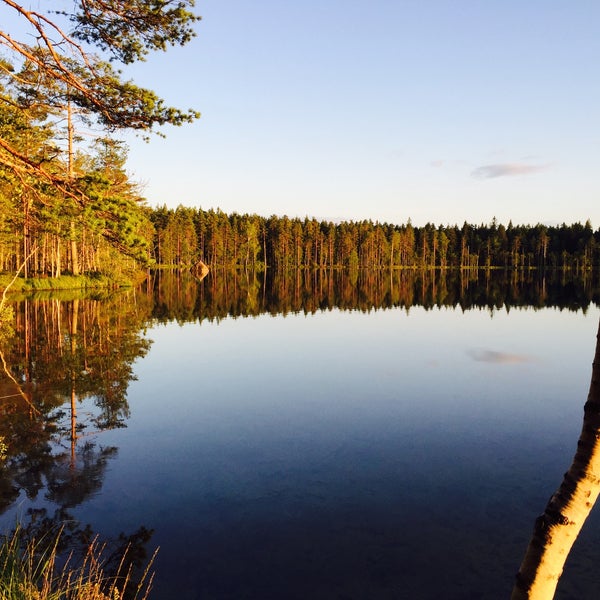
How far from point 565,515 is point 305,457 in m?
8.81

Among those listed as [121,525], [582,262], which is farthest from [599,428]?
[582,262]

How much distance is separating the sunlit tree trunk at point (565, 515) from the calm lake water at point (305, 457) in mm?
4429

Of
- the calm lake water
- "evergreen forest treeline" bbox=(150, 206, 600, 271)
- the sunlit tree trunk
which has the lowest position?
the calm lake water

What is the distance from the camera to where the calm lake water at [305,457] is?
6930 mm

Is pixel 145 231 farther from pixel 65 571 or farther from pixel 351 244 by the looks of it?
pixel 351 244

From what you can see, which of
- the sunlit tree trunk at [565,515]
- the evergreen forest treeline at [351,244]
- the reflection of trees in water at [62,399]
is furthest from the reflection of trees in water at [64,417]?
the evergreen forest treeline at [351,244]

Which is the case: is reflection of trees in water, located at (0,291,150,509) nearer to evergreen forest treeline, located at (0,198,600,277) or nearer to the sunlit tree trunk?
the sunlit tree trunk

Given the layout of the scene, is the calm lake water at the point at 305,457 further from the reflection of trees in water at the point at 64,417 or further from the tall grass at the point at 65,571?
the tall grass at the point at 65,571

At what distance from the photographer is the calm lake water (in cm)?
693

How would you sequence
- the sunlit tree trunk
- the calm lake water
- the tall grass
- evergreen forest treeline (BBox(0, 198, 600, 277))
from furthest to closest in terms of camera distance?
evergreen forest treeline (BBox(0, 198, 600, 277)) → the calm lake water → the tall grass → the sunlit tree trunk

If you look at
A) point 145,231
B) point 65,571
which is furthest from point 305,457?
point 145,231

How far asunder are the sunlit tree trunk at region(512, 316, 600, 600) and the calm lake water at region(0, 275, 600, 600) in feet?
14.5

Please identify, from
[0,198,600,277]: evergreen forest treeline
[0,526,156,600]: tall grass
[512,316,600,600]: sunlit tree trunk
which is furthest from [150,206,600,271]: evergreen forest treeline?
[512,316,600,600]: sunlit tree trunk

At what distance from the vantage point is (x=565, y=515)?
2467 millimetres
